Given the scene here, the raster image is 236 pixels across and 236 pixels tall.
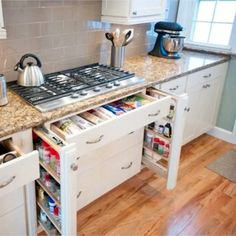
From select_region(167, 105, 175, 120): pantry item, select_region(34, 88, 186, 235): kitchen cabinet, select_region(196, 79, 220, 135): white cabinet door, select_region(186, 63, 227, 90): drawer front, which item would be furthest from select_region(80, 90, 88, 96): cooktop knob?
select_region(196, 79, 220, 135): white cabinet door

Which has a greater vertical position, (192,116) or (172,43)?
(172,43)

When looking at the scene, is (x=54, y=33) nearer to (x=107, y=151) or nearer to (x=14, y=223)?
(x=107, y=151)

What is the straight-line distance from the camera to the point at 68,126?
4.66 ft

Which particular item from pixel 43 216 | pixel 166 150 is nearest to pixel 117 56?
pixel 166 150

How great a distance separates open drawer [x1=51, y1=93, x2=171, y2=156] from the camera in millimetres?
1311

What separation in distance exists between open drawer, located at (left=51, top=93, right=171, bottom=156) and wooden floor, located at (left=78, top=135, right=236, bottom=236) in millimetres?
711

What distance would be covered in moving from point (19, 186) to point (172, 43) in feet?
6.13

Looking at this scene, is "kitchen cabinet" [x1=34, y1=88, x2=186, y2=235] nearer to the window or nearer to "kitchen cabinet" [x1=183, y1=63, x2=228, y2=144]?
"kitchen cabinet" [x1=183, y1=63, x2=228, y2=144]

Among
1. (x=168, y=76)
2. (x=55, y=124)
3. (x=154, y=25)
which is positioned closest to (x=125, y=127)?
(x=55, y=124)

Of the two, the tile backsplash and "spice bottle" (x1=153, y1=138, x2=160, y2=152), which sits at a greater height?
the tile backsplash

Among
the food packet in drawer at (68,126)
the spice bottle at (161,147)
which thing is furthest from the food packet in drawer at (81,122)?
the spice bottle at (161,147)

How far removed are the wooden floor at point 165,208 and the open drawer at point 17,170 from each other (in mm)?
820

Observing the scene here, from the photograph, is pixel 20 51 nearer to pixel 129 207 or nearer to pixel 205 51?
pixel 129 207

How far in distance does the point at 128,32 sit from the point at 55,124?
1.00m
